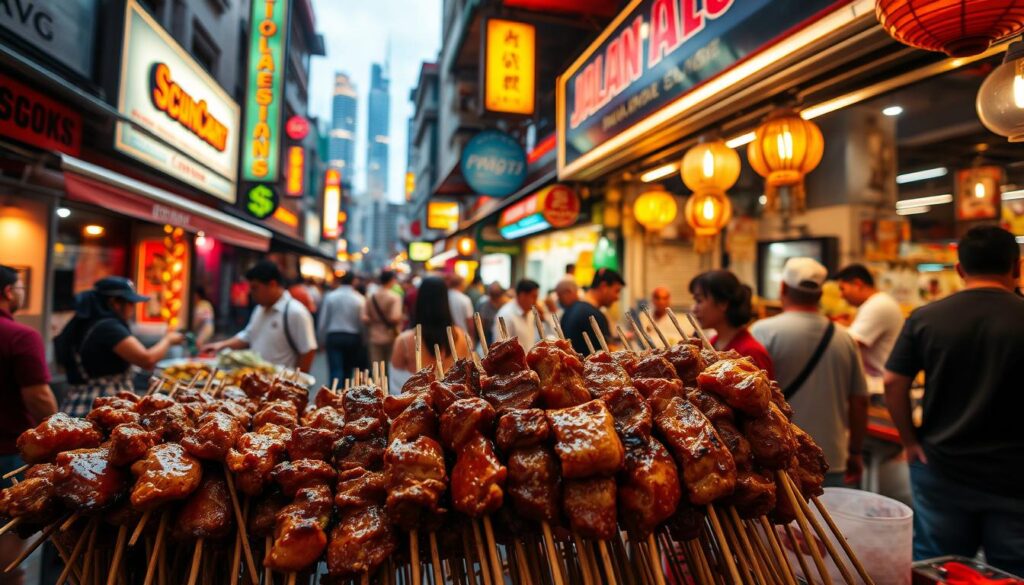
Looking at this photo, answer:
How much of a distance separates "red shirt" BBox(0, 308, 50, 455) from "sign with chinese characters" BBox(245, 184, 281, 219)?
10.5 m

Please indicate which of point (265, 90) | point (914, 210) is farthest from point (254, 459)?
point (265, 90)

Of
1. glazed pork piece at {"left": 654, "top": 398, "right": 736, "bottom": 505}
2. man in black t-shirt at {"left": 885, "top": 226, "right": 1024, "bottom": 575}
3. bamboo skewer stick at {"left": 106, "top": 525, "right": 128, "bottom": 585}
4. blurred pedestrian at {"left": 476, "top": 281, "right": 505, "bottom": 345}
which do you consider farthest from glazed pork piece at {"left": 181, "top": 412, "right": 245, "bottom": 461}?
blurred pedestrian at {"left": 476, "top": 281, "right": 505, "bottom": 345}

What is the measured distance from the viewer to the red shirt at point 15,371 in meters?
3.69

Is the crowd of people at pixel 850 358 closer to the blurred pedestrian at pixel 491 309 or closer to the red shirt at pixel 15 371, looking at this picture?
the red shirt at pixel 15 371

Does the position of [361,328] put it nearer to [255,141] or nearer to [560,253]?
[560,253]

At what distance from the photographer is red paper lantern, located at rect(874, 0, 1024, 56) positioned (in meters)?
2.38

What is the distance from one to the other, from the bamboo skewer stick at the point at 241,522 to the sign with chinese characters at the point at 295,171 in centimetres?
2483

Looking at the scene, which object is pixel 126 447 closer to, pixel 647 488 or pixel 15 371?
pixel 647 488

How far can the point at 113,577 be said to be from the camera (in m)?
1.67

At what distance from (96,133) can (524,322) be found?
779cm

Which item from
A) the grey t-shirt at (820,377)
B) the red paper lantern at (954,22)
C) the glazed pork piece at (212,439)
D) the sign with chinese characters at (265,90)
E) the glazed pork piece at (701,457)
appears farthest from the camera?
the sign with chinese characters at (265,90)

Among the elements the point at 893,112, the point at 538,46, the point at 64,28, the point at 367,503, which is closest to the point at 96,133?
the point at 64,28

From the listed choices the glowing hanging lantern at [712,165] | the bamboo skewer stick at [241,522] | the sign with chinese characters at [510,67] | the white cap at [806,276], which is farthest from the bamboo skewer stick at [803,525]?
the sign with chinese characters at [510,67]

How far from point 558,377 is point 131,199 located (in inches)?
265
